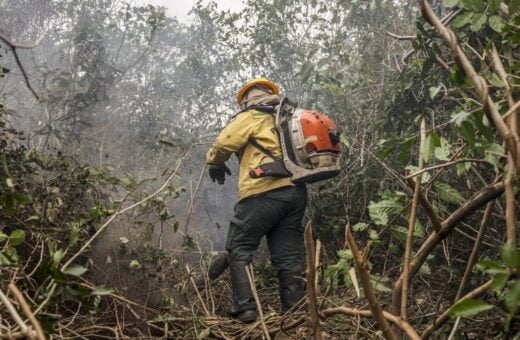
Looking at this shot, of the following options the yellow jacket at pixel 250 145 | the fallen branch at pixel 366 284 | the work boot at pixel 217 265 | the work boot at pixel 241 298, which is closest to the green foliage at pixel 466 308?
the fallen branch at pixel 366 284

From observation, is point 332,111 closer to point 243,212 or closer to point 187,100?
point 243,212

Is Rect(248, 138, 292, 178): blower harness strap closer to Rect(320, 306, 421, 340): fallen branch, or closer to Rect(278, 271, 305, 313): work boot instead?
Rect(278, 271, 305, 313): work boot

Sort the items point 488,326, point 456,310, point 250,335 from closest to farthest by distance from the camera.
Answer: point 456,310 < point 488,326 < point 250,335

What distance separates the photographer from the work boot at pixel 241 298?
317cm

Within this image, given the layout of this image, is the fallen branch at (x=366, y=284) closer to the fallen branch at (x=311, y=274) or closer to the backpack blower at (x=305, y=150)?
the fallen branch at (x=311, y=274)

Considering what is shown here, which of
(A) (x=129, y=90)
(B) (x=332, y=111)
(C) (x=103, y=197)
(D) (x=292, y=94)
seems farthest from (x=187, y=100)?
(C) (x=103, y=197)

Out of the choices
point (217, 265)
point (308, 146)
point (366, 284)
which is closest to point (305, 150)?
point (308, 146)

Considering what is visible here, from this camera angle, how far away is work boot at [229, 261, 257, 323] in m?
3.17

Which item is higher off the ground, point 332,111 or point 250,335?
point 332,111

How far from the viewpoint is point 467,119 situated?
3.21ft

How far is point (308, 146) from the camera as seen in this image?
11.4ft

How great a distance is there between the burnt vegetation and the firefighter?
0.82 feet

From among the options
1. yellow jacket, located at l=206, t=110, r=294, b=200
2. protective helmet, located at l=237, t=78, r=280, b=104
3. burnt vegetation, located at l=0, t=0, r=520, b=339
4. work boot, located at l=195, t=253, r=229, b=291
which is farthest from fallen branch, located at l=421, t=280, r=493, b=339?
protective helmet, located at l=237, t=78, r=280, b=104

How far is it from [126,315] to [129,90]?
994 centimetres
